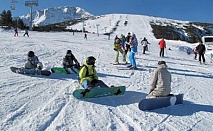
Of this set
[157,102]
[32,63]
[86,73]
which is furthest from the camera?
[32,63]

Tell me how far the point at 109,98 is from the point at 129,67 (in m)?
5.00

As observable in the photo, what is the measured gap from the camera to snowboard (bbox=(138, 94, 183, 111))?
5348 millimetres

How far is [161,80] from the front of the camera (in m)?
5.63

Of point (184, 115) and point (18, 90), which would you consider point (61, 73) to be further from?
point (184, 115)

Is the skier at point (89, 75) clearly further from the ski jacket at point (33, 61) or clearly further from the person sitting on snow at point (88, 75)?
the ski jacket at point (33, 61)

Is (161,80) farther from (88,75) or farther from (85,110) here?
(88,75)

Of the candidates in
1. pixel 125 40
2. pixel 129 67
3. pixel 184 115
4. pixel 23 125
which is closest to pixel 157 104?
pixel 184 115

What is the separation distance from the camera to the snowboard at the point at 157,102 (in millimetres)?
5348

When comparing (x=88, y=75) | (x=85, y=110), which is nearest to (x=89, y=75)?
(x=88, y=75)

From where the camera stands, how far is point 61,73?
918 centimetres

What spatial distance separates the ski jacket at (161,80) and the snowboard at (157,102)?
149 millimetres

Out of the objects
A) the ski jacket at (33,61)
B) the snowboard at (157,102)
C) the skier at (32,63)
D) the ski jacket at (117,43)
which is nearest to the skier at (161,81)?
the snowboard at (157,102)

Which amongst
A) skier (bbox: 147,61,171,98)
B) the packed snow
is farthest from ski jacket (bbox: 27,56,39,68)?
skier (bbox: 147,61,171,98)

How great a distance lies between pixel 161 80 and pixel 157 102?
0.51 meters
